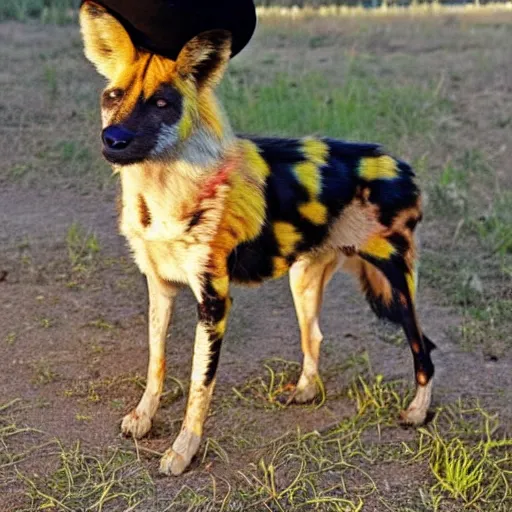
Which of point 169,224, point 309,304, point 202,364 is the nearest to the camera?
point 169,224

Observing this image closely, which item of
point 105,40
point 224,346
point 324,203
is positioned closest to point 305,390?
point 224,346

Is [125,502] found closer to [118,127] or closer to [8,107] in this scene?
[118,127]

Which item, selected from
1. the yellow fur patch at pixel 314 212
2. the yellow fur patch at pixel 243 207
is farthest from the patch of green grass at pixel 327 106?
the yellow fur patch at pixel 243 207

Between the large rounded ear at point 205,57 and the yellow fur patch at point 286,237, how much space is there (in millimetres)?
603

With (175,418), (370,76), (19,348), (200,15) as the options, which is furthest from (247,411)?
(370,76)

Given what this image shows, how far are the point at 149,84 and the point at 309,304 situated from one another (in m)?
1.29

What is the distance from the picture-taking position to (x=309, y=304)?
405 centimetres

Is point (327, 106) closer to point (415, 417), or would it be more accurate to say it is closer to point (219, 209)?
point (415, 417)

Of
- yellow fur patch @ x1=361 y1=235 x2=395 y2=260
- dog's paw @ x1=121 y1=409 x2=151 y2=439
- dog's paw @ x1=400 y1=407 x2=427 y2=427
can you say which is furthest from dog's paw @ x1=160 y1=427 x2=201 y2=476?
yellow fur patch @ x1=361 y1=235 x2=395 y2=260

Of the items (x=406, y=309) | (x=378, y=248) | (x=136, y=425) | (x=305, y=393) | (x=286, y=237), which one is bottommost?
(x=305, y=393)

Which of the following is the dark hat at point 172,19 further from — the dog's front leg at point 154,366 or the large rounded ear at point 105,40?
the dog's front leg at point 154,366

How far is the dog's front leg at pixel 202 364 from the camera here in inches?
134

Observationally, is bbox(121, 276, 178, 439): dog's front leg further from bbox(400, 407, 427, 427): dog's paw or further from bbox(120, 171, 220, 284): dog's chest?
bbox(400, 407, 427, 427): dog's paw

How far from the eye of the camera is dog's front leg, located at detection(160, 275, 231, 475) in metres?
3.39
